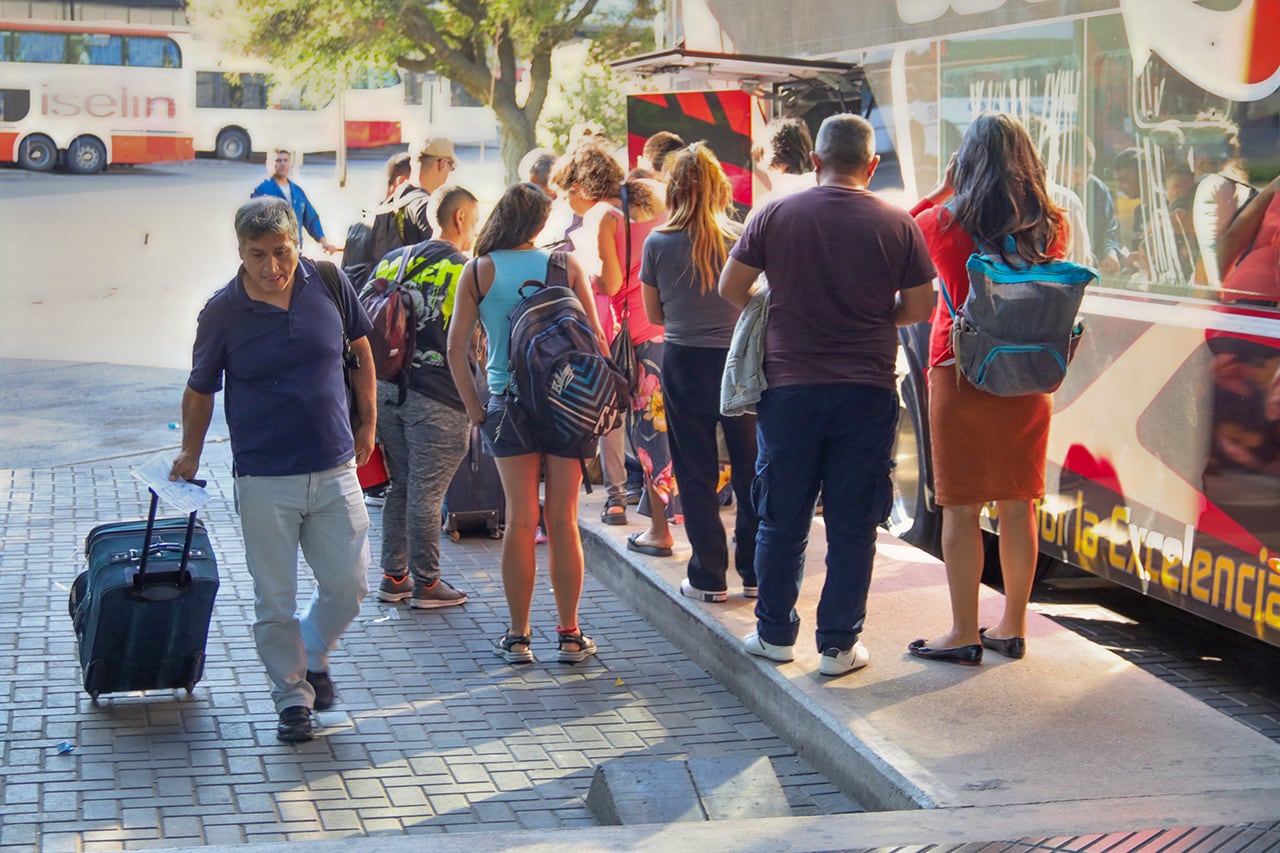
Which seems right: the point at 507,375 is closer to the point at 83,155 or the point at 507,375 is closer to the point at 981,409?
the point at 981,409

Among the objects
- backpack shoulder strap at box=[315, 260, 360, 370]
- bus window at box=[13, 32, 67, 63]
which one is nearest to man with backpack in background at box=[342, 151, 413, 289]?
backpack shoulder strap at box=[315, 260, 360, 370]

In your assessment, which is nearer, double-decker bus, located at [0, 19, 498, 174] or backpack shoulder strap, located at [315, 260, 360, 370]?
backpack shoulder strap, located at [315, 260, 360, 370]

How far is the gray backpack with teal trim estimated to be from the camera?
4789 millimetres

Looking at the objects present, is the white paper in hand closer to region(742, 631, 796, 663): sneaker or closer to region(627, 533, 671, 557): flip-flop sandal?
region(742, 631, 796, 663): sneaker

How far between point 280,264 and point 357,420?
680 millimetres

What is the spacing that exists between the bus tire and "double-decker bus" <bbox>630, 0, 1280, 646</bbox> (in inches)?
28.3

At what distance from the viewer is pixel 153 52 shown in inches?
1020

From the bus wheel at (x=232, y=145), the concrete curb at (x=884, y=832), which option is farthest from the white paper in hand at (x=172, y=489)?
the bus wheel at (x=232, y=145)

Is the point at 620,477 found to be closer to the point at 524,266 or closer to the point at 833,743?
the point at 524,266

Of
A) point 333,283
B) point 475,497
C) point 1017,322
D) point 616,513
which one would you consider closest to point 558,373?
point 333,283

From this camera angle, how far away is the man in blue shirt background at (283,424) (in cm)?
468

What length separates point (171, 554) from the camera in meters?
5.29

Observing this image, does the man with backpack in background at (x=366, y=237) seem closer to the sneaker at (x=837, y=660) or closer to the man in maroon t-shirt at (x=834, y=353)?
the man in maroon t-shirt at (x=834, y=353)

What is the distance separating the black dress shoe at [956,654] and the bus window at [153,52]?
76.6 feet
